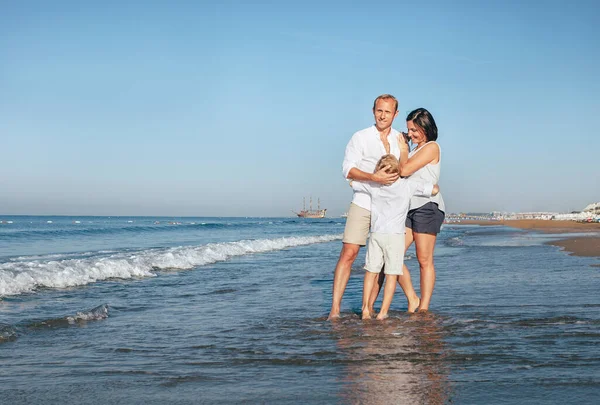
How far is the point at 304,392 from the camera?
2.99 m

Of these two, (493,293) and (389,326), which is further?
(493,293)

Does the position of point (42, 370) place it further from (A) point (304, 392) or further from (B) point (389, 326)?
(B) point (389, 326)

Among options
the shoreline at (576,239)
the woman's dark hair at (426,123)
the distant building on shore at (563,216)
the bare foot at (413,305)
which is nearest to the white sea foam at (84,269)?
the bare foot at (413,305)

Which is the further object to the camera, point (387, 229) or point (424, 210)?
point (424, 210)

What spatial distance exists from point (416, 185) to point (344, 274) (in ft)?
3.55

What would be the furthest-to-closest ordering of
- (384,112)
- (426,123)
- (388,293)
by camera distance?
1. (426,123)
2. (388,293)
3. (384,112)

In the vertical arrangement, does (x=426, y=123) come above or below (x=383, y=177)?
above

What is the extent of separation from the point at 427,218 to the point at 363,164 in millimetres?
868

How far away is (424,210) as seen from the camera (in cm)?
568

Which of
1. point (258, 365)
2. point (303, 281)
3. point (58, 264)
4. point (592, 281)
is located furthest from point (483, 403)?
point (58, 264)

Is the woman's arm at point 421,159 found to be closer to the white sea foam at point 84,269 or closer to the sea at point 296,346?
the sea at point 296,346

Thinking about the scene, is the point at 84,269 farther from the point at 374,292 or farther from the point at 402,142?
the point at 402,142

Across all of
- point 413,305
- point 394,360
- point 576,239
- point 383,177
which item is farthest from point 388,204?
point 576,239

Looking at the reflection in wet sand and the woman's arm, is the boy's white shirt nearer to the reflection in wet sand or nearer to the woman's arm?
the woman's arm
